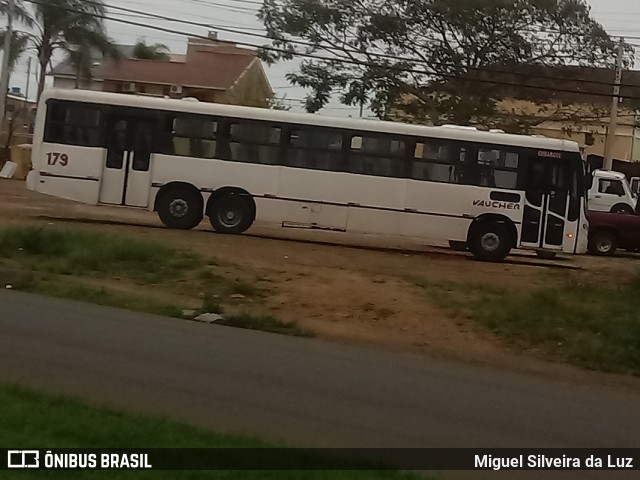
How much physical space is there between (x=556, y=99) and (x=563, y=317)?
28.7m

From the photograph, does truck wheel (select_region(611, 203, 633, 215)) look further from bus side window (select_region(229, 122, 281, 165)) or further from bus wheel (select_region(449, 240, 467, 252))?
bus side window (select_region(229, 122, 281, 165))

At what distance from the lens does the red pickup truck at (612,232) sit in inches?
1110

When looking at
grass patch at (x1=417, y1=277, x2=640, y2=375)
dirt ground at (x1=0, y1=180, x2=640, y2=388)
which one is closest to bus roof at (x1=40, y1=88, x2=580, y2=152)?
dirt ground at (x1=0, y1=180, x2=640, y2=388)

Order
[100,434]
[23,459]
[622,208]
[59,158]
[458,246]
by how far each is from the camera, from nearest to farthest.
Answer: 1. [23,459]
2. [100,434]
3. [59,158]
4. [458,246]
5. [622,208]

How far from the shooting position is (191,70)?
56.0 metres

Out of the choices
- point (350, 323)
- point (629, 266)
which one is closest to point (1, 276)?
point (350, 323)

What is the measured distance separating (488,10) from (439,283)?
23.5m

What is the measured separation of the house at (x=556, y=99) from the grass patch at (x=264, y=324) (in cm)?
2525

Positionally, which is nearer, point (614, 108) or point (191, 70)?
point (614, 108)

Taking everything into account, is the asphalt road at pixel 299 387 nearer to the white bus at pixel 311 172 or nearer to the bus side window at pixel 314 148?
the white bus at pixel 311 172

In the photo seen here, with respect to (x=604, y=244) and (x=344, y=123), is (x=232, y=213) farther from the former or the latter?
(x=604, y=244)

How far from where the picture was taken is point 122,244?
17.9 m

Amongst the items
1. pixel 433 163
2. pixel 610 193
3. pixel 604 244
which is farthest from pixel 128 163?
pixel 610 193

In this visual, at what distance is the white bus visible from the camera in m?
23.1
